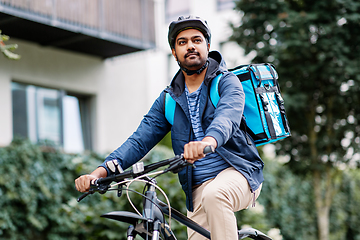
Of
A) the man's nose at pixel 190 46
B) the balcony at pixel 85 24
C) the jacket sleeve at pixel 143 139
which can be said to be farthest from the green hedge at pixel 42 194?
the man's nose at pixel 190 46

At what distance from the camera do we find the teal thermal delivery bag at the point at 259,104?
328 cm

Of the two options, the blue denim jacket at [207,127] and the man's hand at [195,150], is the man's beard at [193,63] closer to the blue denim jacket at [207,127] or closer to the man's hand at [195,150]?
the blue denim jacket at [207,127]

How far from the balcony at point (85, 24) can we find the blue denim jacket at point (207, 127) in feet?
18.3

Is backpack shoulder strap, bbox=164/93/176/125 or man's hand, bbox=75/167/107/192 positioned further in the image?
backpack shoulder strap, bbox=164/93/176/125

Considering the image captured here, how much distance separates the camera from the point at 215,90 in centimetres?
321

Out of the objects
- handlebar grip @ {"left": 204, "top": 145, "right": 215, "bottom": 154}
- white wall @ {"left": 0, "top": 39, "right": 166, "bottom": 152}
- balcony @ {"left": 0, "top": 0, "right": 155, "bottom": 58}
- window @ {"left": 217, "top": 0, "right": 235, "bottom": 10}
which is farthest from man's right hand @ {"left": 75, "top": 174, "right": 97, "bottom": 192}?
window @ {"left": 217, "top": 0, "right": 235, "bottom": 10}

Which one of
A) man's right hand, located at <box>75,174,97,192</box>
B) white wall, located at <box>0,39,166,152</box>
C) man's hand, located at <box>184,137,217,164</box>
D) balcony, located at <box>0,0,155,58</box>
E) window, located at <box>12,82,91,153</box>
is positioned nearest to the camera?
man's hand, located at <box>184,137,217,164</box>

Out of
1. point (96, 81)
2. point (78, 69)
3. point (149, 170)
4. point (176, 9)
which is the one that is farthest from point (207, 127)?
point (176, 9)

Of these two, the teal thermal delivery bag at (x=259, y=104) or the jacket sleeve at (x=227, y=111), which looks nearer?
the jacket sleeve at (x=227, y=111)

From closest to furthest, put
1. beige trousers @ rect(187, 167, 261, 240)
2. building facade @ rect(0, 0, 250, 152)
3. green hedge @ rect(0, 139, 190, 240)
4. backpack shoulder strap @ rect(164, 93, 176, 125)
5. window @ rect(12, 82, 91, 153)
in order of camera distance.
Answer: beige trousers @ rect(187, 167, 261, 240) < backpack shoulder strap @ rect(164, 93, 176, 125) < green hedge @ rect(0, 139, 190, 240) < building facade @ rect(0, 0, 250, 152) < window @ rect(12, 82, 91, 153)

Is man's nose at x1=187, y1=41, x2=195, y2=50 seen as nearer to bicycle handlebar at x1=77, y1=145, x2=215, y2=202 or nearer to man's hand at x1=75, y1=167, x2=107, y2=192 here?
bicycle handlebar at x1=77, y1=145, x2=215, y2=202

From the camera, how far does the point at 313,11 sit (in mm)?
8250

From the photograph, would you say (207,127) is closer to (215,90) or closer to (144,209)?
(215,90)

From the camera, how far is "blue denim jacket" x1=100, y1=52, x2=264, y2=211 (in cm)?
299
